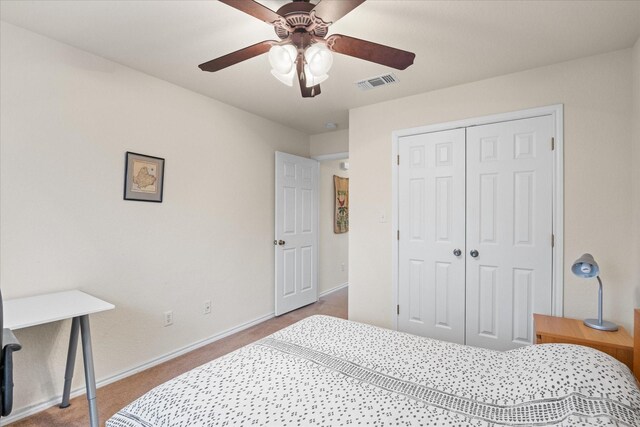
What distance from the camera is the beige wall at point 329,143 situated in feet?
13.7

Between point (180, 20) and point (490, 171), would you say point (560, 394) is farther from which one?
point (180, 20)

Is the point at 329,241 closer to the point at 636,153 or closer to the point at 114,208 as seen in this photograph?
the point at 114,208

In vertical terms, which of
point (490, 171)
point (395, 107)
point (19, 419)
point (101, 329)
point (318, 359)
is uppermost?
point (395, 107)

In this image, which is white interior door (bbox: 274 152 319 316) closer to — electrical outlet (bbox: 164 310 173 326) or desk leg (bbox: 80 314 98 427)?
electrical outlet (bbox: 164 310 173 326)

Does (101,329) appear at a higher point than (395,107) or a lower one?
lower

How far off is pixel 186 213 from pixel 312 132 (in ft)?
7.14

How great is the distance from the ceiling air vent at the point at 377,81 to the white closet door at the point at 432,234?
1.93 ft

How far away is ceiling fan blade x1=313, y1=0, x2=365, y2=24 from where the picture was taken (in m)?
1.26

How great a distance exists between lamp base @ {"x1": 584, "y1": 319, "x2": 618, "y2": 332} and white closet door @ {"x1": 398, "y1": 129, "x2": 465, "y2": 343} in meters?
0.85

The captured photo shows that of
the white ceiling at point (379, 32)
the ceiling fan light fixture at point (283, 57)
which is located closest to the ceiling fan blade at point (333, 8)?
the ceiling fan light fixture at point (283, 57)

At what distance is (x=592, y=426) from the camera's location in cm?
93

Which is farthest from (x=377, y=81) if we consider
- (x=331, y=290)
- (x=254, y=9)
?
(x=331, y=290)

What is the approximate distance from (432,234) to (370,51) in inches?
73.3

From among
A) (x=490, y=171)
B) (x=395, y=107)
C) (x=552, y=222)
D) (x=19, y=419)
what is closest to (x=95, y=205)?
(x=19, y=419)
